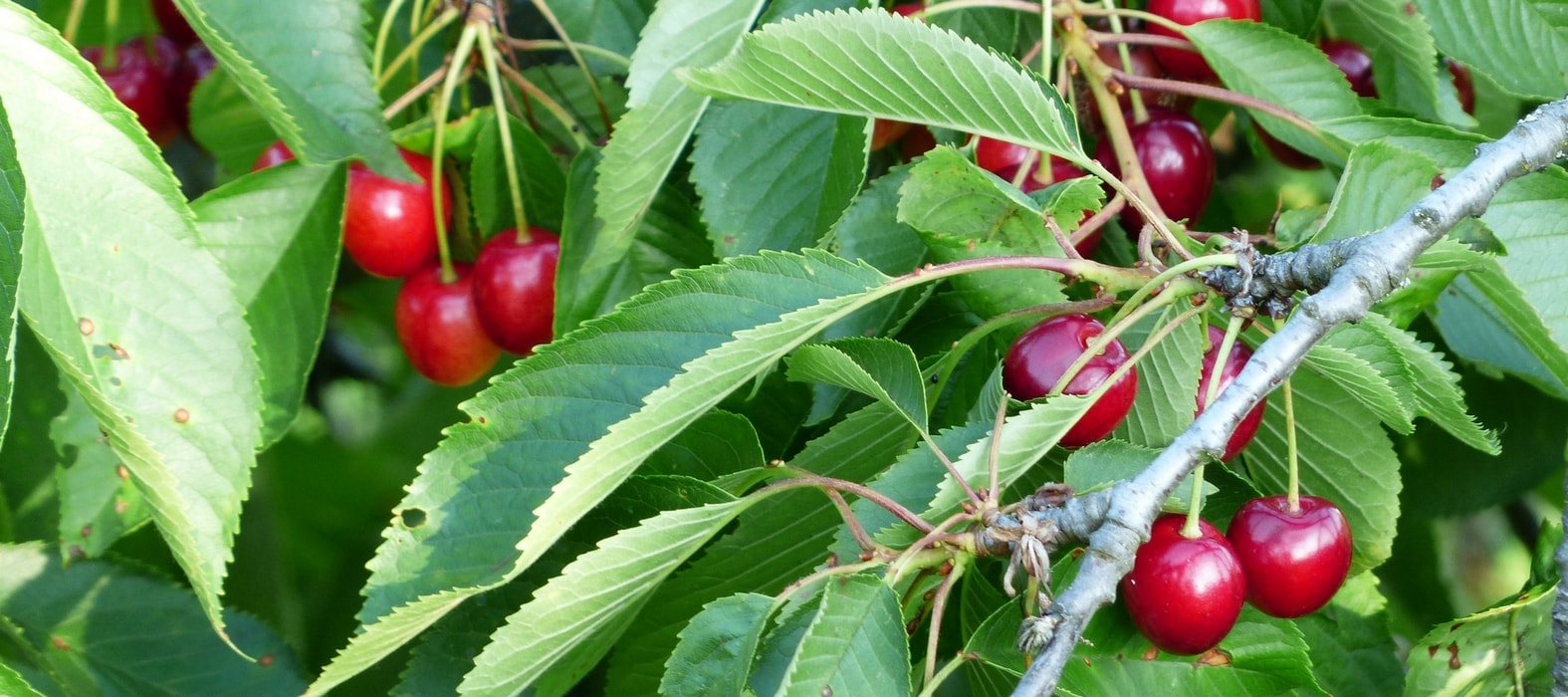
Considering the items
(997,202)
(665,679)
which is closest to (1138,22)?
(997,202)

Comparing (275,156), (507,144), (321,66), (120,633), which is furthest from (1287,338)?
(120,633)

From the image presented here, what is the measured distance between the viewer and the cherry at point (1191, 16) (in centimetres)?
112

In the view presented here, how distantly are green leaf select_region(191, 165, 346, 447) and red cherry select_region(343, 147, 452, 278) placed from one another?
0.02m

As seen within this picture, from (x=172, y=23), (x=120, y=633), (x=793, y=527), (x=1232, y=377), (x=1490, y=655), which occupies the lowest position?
(x=120, y=633)

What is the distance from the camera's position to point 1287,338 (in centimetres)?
73

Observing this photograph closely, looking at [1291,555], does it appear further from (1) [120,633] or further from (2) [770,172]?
(1) [120,633]

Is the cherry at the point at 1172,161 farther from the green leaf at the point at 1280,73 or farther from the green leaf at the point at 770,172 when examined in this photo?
the green leaf at the point at 770,172

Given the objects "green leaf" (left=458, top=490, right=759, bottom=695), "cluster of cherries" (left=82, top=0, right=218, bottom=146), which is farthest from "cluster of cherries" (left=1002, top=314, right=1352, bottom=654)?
"cluster of cherries" (left=82, top=0, right=218, bottom=146)

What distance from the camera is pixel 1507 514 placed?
2.04 m

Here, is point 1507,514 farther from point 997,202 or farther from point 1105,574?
point 1105,574

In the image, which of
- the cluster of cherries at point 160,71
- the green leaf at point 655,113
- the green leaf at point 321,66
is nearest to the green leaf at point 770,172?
the green leaf at point 655,113

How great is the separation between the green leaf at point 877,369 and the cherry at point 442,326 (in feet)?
1.67

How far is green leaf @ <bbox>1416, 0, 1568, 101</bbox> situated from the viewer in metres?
1.13

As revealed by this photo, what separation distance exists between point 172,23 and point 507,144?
638 millimetres
